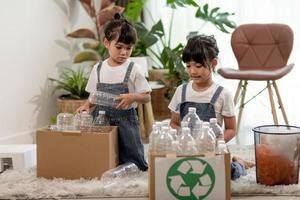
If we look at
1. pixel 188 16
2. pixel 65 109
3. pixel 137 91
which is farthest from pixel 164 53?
pixel 137 91

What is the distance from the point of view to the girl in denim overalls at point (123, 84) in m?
2.48

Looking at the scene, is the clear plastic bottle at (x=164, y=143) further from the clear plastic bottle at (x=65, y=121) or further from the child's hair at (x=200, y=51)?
the clear plastic bottle at (x=65, y=121)

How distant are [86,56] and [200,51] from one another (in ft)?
5.77

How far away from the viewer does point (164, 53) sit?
13.3ft

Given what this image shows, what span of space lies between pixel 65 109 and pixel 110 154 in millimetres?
1456

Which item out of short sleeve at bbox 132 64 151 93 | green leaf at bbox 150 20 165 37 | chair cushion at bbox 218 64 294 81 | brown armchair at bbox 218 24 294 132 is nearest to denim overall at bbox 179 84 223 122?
short sleeve at bbox 132 64 151 93

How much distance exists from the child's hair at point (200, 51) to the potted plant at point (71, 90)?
4.74 feet

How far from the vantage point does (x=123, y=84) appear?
8.16ft

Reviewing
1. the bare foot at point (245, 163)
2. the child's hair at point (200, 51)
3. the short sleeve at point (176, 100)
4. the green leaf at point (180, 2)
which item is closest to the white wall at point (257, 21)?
the green leaf at point (180, 2)

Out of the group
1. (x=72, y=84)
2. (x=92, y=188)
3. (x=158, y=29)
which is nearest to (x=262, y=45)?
(x=158, y=29)

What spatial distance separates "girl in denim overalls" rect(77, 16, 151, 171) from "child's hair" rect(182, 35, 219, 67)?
29 cm

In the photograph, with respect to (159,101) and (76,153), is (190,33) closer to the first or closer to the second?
(159,101)

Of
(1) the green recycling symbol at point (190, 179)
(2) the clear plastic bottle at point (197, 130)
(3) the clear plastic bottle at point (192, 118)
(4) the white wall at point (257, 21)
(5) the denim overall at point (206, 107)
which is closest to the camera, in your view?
(1) the green recycling symbol at point (190, 179)

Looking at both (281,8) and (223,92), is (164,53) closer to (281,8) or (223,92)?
(281,8)
